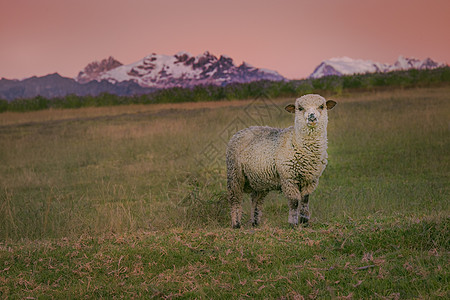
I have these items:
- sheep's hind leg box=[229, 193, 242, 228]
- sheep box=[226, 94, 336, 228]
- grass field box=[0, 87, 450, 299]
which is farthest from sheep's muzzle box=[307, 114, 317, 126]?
sheep's hind leg box=[229, 193, 242, 228]

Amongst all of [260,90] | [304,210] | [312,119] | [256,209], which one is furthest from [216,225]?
[260,90]

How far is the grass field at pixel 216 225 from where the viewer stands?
17.8 feet

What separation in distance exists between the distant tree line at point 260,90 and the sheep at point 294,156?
29395 millimetres

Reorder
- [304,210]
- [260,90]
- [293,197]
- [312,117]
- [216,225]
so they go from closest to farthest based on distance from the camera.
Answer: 1. [312,117]
2. [293,197]
3. [304,210]
4. [216,225]
5. [260,90]

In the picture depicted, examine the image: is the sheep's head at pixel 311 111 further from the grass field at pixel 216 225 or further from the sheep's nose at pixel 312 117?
the grass field at pixel 216 225

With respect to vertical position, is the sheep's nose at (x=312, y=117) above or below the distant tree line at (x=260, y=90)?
below

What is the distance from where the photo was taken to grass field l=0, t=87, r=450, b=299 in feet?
17.8

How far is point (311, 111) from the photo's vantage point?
7.12 meters

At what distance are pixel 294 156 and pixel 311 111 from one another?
0.84 m

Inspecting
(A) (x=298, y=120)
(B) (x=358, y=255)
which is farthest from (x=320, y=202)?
(B) (x=358, y=255)

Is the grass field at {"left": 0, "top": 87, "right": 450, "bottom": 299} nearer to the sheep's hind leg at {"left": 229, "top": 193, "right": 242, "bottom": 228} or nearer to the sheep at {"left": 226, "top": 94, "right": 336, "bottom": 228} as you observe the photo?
the sheep's hind leg at {"left": 229, "top": 193, "right": 242, "bottom": 228}

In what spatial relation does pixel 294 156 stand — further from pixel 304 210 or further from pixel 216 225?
pixel 216 225

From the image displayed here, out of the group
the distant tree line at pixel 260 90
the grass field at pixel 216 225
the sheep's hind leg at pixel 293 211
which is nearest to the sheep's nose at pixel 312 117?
the sheep's hind leg at pixel 293 211

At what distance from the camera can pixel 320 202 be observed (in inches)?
430
